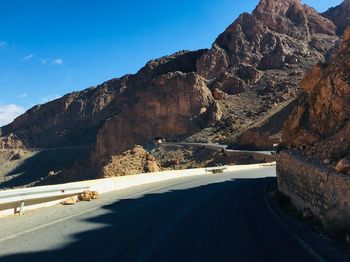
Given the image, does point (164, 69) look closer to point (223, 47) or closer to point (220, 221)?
point (223, 47)

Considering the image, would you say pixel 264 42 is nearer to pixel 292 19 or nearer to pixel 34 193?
pixel 292 19

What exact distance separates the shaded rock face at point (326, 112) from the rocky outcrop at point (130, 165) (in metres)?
17.7

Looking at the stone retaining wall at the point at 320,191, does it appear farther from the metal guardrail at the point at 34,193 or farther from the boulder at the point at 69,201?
the metal guardrail at the point at 34,193

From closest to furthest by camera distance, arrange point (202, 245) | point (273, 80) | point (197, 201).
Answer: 1. point (202, 245)
2. point (197, 201)
3. point (273, 80)

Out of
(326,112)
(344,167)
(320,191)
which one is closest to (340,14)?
(326,112)

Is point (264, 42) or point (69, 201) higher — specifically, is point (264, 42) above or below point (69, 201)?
above

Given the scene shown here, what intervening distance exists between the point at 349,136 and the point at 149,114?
3824 inches

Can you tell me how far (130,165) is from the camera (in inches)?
1629

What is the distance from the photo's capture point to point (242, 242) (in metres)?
9.43

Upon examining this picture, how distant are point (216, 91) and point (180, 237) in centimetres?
10240

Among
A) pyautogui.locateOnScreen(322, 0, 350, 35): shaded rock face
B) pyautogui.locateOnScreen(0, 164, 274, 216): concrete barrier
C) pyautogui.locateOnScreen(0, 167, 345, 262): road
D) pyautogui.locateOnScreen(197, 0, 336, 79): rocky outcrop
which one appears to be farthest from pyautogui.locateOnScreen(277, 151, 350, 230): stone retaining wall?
pyautogui.locateOnScreen(322, 0, 350, 35): shaded rock face

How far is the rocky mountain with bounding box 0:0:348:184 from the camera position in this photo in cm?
9975

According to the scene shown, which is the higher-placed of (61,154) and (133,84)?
(133,84)

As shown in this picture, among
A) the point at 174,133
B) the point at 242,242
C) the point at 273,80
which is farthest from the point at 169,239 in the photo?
the point at 273,80
